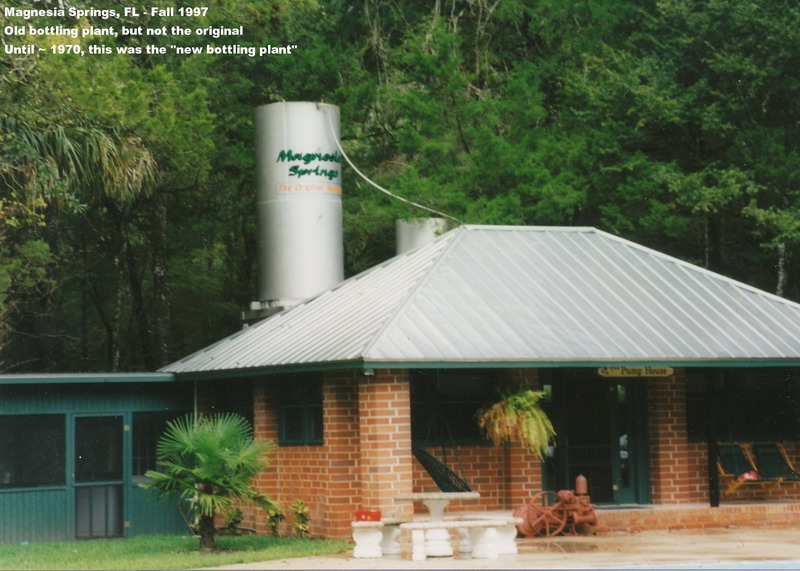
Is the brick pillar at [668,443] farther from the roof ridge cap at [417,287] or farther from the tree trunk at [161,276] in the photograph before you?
the tree trunk at [161,276]

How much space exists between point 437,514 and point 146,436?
8.02 metres

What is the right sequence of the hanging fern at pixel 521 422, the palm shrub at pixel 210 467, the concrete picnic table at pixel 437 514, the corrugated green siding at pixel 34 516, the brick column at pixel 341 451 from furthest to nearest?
1. the corrugated green siding at pixel 34 516
2. the brick column at pixel 341 451
3. the hanging fern at pixel 521 422
4. the palm shrub at pixel 210 467
5. the concrete picnic table at pixel 437 514

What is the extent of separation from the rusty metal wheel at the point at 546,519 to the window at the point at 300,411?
3.14m

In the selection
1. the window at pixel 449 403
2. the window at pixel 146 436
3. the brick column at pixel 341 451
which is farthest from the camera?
the window at pixel 146 436

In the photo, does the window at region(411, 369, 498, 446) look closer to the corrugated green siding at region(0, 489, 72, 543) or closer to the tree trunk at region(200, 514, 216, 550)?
the tree trunk at region(200, 514, 216, 550)

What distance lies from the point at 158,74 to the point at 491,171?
759 centimetres

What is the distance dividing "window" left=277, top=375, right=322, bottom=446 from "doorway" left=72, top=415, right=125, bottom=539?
3.36m

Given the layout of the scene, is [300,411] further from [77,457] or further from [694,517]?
[694,517]

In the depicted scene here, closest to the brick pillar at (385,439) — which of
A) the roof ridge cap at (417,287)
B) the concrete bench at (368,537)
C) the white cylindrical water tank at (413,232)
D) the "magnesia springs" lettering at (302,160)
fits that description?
the roof ridge cap at (417,287)

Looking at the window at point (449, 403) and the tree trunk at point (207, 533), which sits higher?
the window at point (449, 403)

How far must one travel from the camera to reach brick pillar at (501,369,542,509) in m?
18.9

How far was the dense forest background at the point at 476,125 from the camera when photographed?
2731cm

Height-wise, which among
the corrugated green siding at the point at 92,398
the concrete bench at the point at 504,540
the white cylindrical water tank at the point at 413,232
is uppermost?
the white cylindrical water tank at the point at 413,232

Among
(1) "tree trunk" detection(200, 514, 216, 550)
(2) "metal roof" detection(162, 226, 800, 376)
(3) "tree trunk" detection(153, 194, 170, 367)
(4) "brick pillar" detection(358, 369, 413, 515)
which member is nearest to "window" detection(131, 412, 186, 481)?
(2) "metal roof" detection(162, 226, 800, 376)
